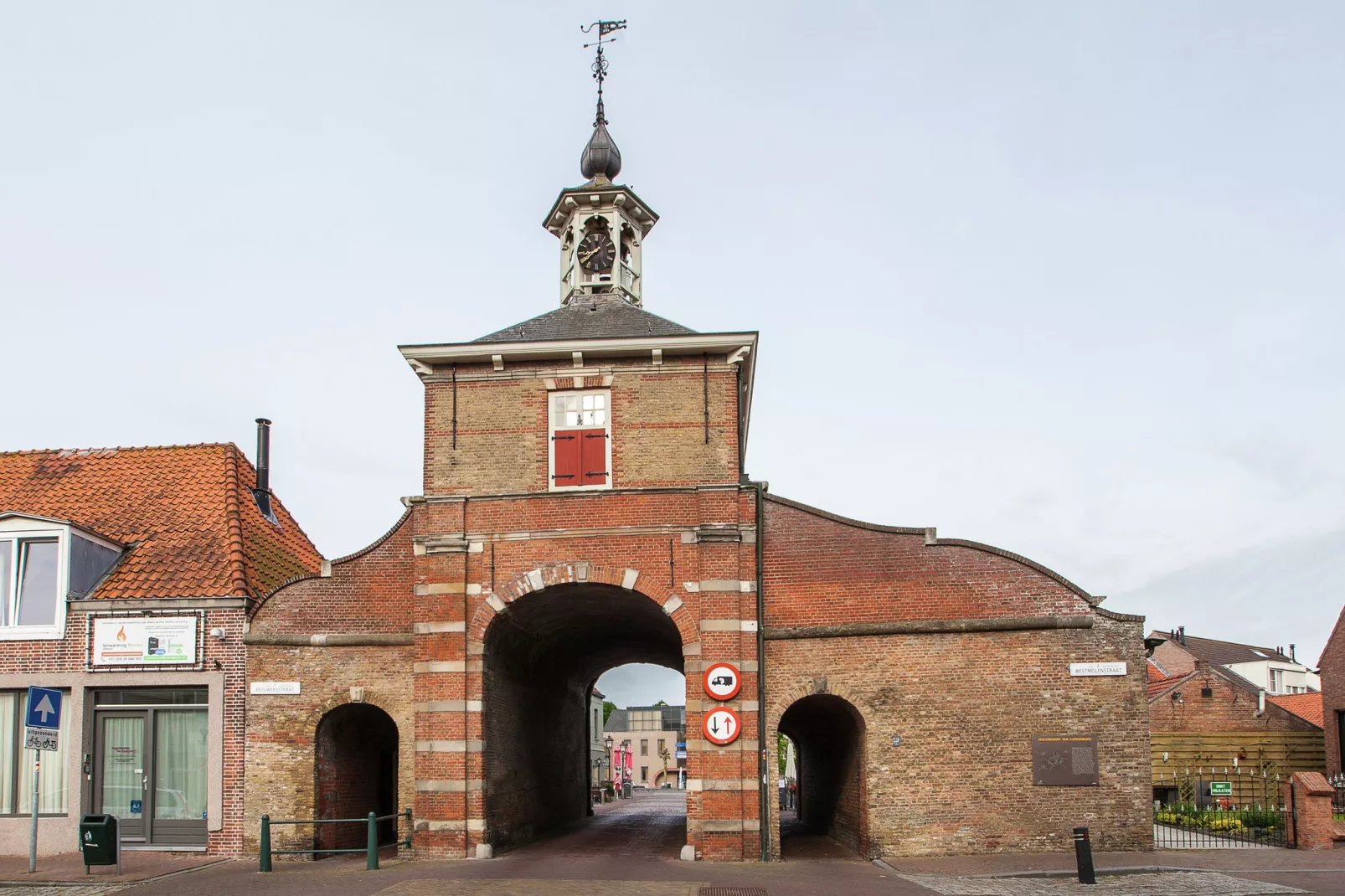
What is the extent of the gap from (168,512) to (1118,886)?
A: 1766 centimetres

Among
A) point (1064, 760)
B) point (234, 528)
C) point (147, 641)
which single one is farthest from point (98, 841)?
point (1064, 760)

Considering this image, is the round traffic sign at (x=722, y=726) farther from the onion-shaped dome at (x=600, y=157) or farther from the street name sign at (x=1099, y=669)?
the onion-shaped dome at (x=600, y=157)

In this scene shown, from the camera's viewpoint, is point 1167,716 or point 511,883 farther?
point 1167,716

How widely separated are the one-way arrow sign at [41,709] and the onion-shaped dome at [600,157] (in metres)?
14.4

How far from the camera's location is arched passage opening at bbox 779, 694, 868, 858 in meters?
20.0

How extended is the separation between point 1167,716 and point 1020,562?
18741 mm

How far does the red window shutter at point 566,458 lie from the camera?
20.2 meters

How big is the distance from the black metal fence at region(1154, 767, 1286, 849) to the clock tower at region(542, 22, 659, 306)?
14431mm

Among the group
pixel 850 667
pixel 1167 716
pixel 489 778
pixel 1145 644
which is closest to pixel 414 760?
pixel 489 778

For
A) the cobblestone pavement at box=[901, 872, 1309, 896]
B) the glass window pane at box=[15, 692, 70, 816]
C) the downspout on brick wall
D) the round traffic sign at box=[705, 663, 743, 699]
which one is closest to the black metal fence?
the cobblestone pavement at box=[901, 872, 1309, 896]

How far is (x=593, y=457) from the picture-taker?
66.3 ft

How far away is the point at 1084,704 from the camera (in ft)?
62.7

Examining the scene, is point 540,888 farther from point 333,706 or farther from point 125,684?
point 125,684

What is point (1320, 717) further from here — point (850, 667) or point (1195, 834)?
point (850, 667)
